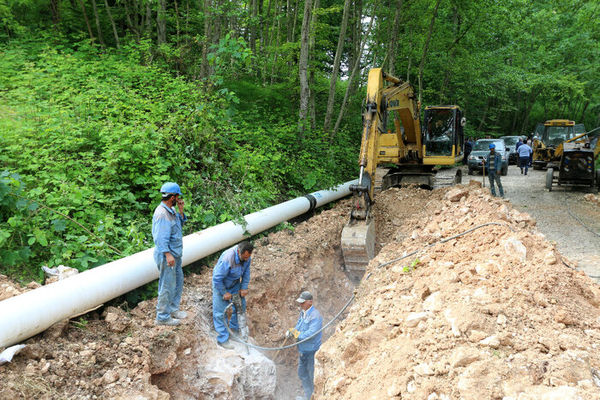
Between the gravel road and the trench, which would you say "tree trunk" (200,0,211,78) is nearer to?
the trench

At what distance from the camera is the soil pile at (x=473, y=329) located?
297 centimetres

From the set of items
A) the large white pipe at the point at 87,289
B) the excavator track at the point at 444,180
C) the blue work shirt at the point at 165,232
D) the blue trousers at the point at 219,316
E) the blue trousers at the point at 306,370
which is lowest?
the blue trousers at the point at 306,370

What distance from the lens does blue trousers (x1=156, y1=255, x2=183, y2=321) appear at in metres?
4.61

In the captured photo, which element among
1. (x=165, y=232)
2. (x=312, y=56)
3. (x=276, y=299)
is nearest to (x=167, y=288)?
(x=165, y=232)

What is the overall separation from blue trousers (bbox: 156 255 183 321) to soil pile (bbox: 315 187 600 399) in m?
1.84

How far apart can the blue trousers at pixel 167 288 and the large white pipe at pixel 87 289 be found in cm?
42

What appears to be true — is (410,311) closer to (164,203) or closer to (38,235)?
(164,203)

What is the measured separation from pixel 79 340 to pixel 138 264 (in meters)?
1.05

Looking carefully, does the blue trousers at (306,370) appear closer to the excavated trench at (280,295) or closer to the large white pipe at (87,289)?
the excavated trench at (280,295)

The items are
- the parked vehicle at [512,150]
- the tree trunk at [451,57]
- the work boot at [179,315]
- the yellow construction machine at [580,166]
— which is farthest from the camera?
the parked vehicle at [512,150]

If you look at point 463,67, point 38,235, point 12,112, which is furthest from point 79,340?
point 463,67

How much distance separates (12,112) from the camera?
6996mm

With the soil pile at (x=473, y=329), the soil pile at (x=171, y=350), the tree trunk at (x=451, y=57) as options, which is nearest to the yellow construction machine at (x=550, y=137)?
the tree trunk at (x=451, y=57)

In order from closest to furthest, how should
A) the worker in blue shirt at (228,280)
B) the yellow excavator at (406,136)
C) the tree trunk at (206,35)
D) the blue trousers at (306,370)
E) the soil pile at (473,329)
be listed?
the soil pile at (473,329)
the worker in blue shirt at (228,280)
the blue trousers at (306,370)
the yellow excavator at (406,136)
the tree trunk at (206,35)
